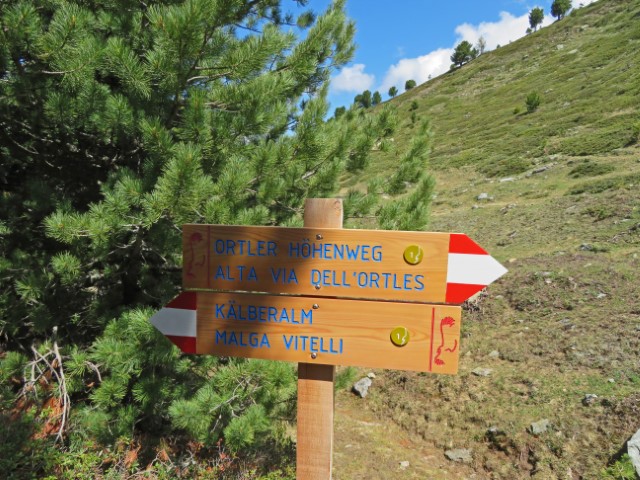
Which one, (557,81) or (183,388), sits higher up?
(557,81)

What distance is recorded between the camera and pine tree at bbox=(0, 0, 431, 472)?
2.41 meters

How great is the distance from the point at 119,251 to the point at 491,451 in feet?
12.3

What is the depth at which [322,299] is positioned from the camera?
178 centimetres

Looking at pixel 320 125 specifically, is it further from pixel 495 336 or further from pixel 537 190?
pixel 537 190

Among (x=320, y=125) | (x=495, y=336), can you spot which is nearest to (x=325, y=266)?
(x=320, y=125)

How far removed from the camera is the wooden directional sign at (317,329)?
66.8 inches

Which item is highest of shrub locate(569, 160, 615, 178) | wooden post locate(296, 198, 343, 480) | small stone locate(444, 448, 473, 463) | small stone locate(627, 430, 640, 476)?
shrub locate(569, 160, 615, 178)

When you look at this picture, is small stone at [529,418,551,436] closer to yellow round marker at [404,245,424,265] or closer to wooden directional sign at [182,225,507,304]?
wooden directional sign at [182,225,507,304]

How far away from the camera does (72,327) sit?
3406 mm

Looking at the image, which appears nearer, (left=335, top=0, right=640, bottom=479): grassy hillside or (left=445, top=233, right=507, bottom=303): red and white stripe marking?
(left=445, top=233, right=507, bottom=303): red and white stripe marking

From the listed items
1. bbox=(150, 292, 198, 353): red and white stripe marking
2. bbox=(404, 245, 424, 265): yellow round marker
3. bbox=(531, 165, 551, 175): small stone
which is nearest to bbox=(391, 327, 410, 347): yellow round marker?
bbox=(404, 245, 424, 265): yellow round marker

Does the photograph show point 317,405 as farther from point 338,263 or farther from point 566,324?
point 566,324

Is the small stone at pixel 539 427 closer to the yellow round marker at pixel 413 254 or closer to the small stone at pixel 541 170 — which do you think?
the yellow round marker at pixel 413 254

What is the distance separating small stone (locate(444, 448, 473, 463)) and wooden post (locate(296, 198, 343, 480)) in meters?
2.91
